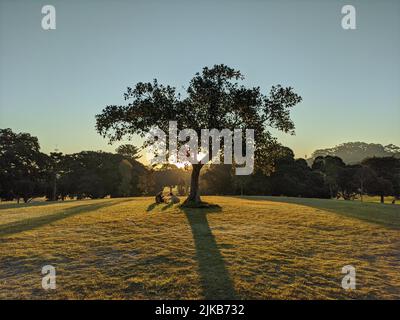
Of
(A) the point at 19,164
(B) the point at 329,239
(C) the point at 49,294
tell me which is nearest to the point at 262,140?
(B) the point at 329,239

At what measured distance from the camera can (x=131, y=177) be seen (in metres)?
62.0

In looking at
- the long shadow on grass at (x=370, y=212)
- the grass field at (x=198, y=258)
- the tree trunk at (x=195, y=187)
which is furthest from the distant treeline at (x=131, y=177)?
the grass field at (x=198, y=258)

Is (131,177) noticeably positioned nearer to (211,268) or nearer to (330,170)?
(330,170)

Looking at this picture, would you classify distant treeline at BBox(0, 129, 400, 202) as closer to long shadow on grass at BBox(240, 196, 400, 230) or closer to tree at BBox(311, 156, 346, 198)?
tree at BBox(311, 156, 346, 198)

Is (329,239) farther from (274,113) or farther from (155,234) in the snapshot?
(274,113)

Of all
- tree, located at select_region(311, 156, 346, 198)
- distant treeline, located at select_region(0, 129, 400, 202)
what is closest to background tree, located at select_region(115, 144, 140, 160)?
distant treeline, located at select_region(0, 129, 400, 202)

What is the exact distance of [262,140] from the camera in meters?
25.5

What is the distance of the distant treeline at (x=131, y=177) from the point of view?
190 ft

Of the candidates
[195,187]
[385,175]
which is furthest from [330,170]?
[195,187]

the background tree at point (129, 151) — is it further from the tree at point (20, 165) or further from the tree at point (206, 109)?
the tree at point (206, 109)

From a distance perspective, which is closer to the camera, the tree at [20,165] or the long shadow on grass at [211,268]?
the long shadow on grass at [211,268]

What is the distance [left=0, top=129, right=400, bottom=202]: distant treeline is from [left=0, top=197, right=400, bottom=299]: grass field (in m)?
40.4

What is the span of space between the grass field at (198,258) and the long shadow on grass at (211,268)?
30 mm

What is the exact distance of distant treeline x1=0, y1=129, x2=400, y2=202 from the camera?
5800 cm
